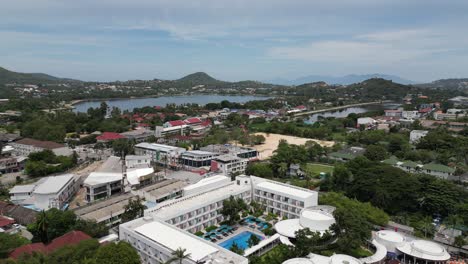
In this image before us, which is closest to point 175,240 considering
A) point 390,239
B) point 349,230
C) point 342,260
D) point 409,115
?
point 342,260

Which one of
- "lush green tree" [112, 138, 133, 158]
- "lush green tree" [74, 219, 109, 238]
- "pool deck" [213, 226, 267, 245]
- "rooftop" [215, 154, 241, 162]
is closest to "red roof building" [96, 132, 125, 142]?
"lush green tree" [112, 138, 133, 158]

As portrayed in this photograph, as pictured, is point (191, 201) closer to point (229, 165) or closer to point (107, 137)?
point (229, 165)

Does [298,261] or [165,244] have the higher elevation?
[165,244]

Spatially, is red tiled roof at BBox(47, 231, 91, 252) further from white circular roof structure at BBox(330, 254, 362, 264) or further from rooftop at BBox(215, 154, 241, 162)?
rooftop at BBox(215, 154, 241, 162)

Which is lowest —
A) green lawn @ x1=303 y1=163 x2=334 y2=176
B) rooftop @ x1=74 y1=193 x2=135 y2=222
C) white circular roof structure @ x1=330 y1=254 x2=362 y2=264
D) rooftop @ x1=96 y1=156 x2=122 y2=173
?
green lawn @ x1=303 y1=163 x2=334 y2=176

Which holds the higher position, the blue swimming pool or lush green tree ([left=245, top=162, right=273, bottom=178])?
lush green tree ([left=245, top=162, right=273, bottom=178])
